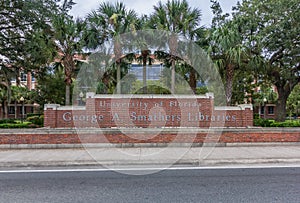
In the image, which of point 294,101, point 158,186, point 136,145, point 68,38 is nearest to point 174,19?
point 68,38

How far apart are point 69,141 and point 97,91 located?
5.66 metres

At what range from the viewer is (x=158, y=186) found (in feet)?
17.7

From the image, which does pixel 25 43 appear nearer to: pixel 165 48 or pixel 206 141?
pixel 165 48

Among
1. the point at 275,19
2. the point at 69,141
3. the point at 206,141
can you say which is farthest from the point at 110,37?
the point at 275,19

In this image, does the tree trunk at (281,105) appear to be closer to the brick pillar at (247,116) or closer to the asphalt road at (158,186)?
the brick pillar at (247,116)

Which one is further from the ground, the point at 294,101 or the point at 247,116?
the point at 294,101

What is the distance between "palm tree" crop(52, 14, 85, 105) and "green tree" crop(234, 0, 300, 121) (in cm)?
986

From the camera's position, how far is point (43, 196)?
4777 mm

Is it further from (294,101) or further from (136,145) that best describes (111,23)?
(294,101)

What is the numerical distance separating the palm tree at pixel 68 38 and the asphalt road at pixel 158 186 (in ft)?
29.5

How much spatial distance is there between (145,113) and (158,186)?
6.83 metres

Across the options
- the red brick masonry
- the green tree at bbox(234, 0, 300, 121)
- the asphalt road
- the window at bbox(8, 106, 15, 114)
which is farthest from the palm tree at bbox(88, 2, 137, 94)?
the window at bbox(8, 106, 15, 114)

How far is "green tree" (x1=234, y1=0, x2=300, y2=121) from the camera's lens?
14.6 meters

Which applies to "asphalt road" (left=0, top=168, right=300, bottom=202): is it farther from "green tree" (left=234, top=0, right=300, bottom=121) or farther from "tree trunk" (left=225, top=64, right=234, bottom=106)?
"green tree" (left=234, top=0, right=300, bottom=121)
